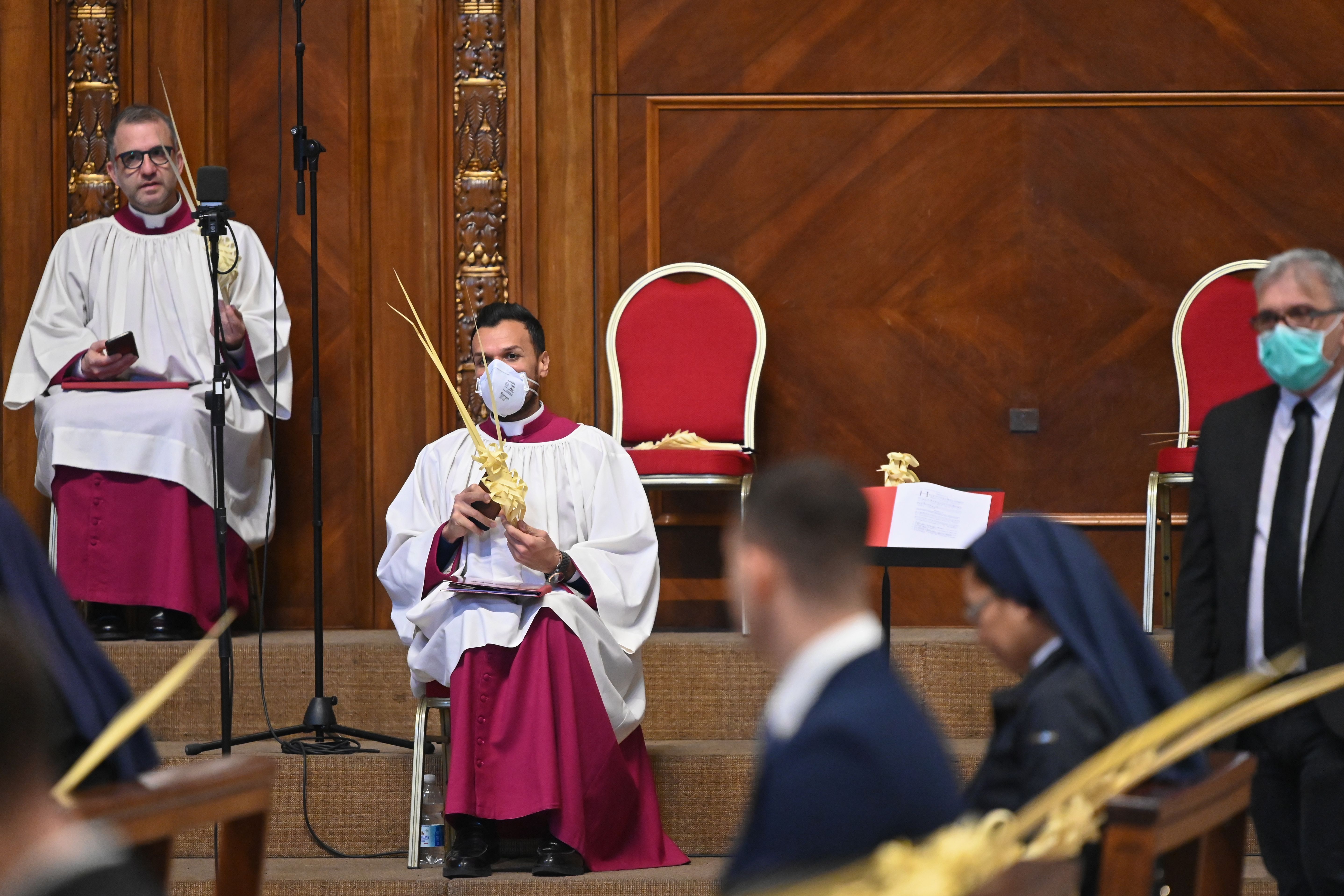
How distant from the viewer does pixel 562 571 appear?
16.7ft

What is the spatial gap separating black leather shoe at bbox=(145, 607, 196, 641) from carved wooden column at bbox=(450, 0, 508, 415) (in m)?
1.62

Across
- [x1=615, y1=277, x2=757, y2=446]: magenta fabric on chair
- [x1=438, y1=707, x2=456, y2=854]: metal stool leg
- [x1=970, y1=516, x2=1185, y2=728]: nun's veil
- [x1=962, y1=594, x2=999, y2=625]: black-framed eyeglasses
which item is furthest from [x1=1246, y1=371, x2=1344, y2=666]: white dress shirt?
[x1=615, y1=277, x2=757, y2=446]: magenta fabric on chair

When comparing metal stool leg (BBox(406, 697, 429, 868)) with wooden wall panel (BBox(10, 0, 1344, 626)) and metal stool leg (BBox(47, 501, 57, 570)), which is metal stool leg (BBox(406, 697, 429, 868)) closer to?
metal stool leg (BBox(47, 501, 57, 570))

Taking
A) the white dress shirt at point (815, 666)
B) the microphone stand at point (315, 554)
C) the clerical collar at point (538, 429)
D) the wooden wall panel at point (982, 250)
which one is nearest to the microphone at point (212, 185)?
the microphone stand at point (315, 554)

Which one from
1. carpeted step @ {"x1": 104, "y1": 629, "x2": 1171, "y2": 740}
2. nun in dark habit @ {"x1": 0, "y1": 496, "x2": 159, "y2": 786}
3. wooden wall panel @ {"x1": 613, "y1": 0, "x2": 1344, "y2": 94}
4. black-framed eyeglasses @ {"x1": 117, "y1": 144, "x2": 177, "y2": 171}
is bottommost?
carpeted step @ {"x1": 104, "y1": 629, "x2": 1171, "y2": 740}

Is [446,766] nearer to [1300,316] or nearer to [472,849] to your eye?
[472,849]

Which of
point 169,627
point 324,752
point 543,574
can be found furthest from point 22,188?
point 543,574

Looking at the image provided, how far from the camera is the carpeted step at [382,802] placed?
5254 mm

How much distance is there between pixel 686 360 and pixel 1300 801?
12.7 feet

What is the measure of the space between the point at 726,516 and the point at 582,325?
1080mm

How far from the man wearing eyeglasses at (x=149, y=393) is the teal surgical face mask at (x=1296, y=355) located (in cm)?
379

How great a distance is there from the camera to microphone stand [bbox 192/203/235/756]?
4.94 metres

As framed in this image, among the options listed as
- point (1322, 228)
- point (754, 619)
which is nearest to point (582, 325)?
point (1322, 228)

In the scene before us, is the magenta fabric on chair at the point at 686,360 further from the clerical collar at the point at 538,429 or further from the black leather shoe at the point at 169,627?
the black leather shoe at the point at 169,627
